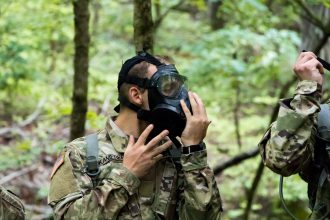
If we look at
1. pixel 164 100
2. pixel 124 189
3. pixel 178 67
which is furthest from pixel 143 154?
pixel 178 67

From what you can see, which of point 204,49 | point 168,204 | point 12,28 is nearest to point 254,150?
point 204,49

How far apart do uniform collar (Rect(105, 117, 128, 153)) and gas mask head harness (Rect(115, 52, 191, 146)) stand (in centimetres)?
15

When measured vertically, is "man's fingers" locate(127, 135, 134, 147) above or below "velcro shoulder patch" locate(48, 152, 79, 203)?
above

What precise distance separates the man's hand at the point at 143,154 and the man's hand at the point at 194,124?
0.11 metres

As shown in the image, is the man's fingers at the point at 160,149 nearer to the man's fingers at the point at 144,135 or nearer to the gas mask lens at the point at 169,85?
the man's fingers at the point at 144,135

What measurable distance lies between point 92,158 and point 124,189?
0.81 ft

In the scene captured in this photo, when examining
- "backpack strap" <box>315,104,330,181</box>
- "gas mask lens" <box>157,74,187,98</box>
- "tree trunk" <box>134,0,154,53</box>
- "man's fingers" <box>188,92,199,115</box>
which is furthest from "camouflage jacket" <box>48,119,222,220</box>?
"tree trunk" <box>134,0,154,53</box>

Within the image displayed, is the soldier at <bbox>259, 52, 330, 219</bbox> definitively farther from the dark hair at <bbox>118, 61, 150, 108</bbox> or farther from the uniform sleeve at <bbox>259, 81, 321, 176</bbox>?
the dark hair at <bbox>118, 61, 150, 108</bbox>

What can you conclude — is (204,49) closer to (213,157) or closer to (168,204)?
(213,157)

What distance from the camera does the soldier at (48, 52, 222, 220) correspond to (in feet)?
8.47

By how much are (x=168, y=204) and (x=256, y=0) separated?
11.5 ft

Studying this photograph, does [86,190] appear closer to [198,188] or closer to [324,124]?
[198,188]

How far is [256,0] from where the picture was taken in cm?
568

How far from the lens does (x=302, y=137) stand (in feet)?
8.31
